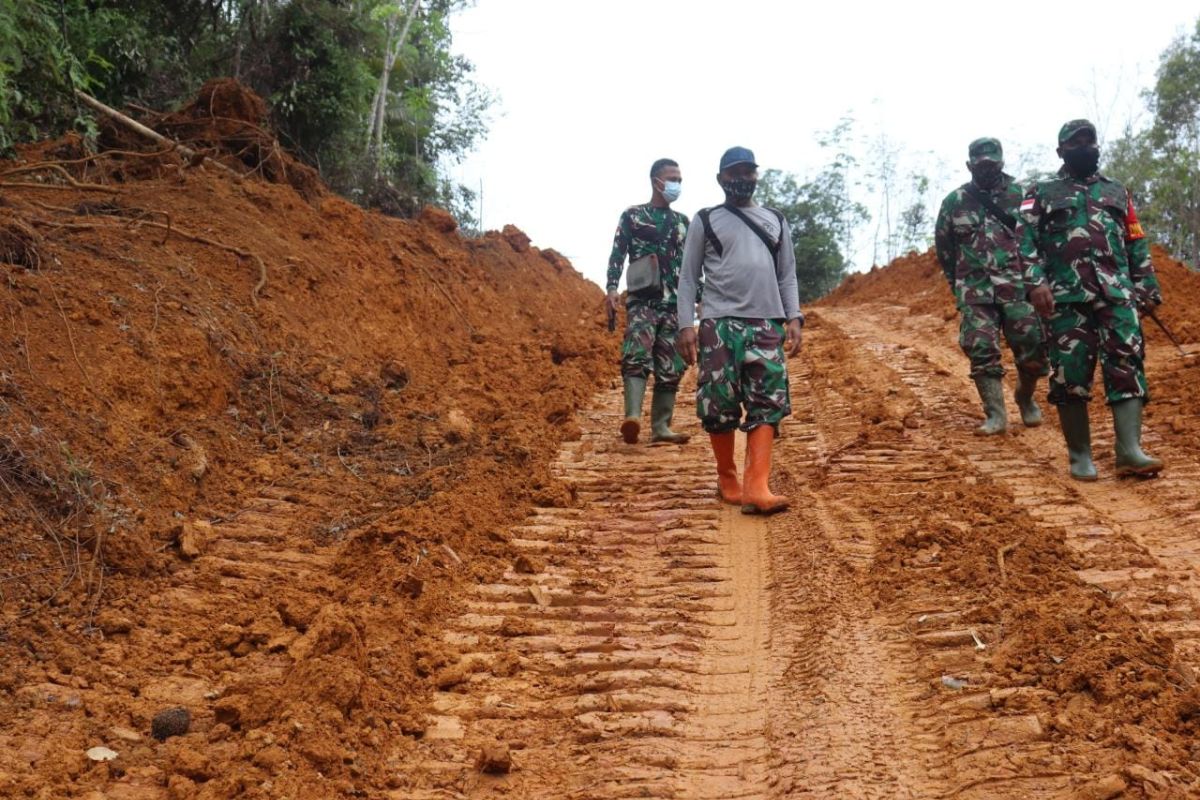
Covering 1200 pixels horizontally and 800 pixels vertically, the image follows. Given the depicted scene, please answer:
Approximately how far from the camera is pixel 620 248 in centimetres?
748

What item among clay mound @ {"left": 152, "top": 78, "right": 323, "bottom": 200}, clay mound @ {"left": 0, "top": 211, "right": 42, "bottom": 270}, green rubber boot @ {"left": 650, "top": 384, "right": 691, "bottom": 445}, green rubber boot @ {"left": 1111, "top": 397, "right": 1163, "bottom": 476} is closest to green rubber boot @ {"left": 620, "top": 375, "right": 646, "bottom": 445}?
green rubber boot @ {"left": 650, "top": 384, "right": 691, "bottom": 445}

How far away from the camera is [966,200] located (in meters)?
7.55

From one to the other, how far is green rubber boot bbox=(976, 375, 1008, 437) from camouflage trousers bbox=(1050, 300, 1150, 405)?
3.19ft

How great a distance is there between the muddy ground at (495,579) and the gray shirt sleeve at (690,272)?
3.34 ft

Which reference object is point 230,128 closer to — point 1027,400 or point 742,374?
point 742,374

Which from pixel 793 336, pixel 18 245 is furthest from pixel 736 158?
pixel 18 245

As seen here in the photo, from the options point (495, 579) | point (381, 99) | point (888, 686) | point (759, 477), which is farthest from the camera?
point (381, 99)

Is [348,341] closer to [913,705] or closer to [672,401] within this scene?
[672,401]

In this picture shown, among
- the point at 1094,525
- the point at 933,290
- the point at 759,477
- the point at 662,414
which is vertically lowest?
the point at 1094,525

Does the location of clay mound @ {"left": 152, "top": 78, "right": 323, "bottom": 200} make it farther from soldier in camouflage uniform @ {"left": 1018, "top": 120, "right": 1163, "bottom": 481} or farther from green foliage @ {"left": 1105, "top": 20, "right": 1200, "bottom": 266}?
green foliage @ {"left": 1105, "top": 20, "right": 1200, "bottom": 266}

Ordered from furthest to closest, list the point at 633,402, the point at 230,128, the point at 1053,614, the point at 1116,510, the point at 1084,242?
1. the point at 230,128
2. the point at 633,402
3. the point at 1084,242
4. the point at 1116,510
5. the point at 1053,614

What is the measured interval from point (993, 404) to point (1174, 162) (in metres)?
23.1

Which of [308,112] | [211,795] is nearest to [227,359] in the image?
[211,795]

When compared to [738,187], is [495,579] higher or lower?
lower
